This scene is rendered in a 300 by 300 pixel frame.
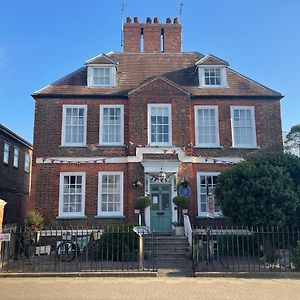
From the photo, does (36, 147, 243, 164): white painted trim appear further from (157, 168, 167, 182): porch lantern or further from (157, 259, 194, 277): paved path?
(157, 259, 194, 277): paved path

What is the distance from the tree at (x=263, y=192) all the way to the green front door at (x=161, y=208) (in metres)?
3.79

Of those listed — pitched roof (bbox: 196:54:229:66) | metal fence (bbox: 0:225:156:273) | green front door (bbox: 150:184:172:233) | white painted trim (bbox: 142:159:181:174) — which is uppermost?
pitched roof (bbox: 196:54:229:66)

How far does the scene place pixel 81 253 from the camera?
1412 centimetres

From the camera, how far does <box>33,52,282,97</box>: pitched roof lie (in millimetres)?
19375

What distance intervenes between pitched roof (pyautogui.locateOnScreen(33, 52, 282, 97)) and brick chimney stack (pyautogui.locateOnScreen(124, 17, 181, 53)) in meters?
0.95

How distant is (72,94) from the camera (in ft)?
62.5

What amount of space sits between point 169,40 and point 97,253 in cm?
1482

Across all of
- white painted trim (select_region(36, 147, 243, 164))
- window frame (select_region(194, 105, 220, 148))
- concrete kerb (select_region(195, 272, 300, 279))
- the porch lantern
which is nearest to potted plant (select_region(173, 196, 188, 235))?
the porch lantern

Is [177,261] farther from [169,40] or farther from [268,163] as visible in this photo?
[169,40]

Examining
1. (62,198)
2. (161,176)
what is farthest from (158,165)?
(62,198)

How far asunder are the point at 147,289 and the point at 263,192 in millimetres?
6186

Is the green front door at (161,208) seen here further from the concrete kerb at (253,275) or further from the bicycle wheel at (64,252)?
the concrete kerb at (253,275)

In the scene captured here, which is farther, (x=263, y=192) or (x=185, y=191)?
(x=185, y=191)

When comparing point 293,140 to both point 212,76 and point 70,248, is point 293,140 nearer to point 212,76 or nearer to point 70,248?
point 212,76
